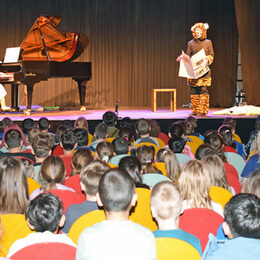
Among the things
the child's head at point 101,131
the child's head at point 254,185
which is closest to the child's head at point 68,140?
the child's head at point 101,131

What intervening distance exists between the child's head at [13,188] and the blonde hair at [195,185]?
3.18 feet

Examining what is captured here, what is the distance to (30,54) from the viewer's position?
10.1 metres

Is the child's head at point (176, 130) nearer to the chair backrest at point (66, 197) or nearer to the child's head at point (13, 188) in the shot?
the chair backrest at point (66, 197)

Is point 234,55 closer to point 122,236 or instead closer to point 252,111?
point 252,111

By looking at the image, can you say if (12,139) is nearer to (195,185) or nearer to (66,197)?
(66,197)

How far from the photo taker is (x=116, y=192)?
2082mm

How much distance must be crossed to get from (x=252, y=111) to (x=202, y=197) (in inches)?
271

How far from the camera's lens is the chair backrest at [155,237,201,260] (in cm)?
198

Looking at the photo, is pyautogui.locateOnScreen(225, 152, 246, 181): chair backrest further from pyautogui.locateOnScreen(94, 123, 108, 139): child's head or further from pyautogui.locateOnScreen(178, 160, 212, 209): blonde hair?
pyautogui.locateOnScreen(178, 160, 212, 209): blonde hair

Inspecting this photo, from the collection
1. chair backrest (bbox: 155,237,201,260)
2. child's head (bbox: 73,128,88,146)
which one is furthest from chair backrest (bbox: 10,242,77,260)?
child's head (bbox: 73,128,88,146)

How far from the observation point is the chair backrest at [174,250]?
6.51 ft

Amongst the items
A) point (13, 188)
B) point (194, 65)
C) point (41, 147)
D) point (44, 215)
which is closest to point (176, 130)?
point (41, 147)

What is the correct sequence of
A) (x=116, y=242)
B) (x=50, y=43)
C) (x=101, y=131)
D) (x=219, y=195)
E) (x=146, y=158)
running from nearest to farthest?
(x=116, y=242) < (x=219, y=195) < (x=146, y=158) < (x=101, y=131) < (x=50, y=43)

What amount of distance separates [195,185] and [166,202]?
0.68m
